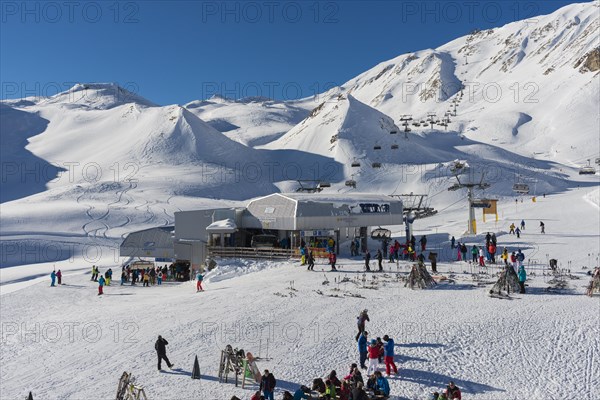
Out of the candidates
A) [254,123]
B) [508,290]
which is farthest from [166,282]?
[254,123]

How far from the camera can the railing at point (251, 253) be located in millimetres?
27781

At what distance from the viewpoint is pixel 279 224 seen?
100 feet

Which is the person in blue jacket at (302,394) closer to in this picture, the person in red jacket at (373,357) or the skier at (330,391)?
the skier at (330,391)

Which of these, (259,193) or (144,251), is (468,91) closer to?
(259,193)

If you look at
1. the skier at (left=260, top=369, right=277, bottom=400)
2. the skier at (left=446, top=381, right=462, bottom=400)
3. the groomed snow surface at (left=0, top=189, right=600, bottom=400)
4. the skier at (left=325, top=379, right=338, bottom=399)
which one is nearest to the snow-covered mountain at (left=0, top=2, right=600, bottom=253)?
the groomed snow surface at (left=0, top=189, right=600, bottom=400)

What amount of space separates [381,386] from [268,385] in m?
2.36

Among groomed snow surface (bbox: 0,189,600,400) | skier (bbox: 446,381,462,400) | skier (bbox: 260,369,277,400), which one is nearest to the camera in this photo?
skier (bbox: 446,381,462,400)

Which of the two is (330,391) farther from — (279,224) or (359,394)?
(279,224)

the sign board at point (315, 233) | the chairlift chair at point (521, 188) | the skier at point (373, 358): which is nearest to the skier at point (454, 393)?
the skier at point (373, 358)

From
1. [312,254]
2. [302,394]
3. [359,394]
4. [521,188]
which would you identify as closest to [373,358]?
[359,394]

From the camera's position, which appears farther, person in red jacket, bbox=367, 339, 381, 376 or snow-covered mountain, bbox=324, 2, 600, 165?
snow-covered mountain, bbox=324, 2, 600, 165

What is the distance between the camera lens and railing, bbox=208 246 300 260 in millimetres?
27781

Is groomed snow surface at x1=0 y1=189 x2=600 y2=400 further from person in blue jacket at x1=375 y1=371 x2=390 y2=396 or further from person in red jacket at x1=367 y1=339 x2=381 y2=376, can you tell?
person in red jacket at x1=367 y1=339 x2=381 y2=376

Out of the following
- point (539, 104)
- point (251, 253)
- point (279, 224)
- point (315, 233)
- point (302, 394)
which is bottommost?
point (302, 394)
